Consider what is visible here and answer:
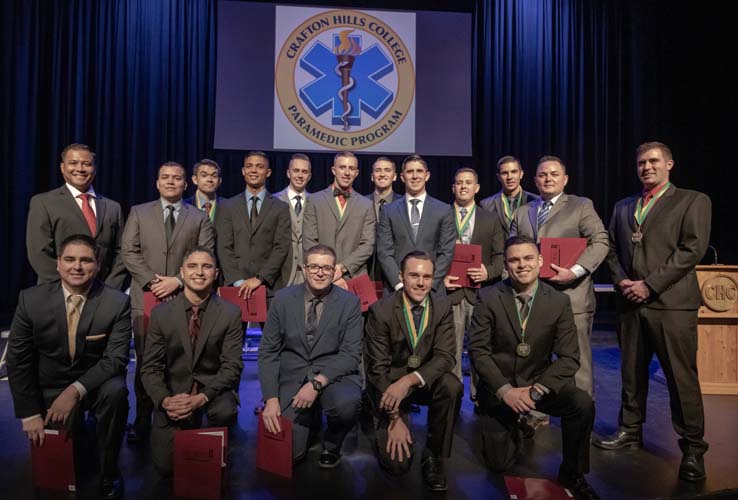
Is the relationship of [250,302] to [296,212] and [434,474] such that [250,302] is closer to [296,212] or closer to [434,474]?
[296,212]

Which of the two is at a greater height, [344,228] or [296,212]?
[296,212]

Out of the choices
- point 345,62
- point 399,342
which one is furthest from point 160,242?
point 345,62

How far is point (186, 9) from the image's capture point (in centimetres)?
676

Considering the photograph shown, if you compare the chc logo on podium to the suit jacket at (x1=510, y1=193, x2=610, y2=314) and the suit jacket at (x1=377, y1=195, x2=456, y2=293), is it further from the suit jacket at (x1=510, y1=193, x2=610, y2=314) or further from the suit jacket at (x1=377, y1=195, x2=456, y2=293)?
the suit jacket at (x1=510, y1=193, x2=610, y2=314)

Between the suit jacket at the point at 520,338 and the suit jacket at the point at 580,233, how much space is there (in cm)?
56

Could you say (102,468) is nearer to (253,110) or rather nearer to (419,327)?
(419,327)

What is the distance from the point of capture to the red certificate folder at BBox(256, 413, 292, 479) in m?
2.56

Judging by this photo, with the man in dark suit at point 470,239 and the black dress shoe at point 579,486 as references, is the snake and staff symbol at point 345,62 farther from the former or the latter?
the black dress shoe at point 579,486

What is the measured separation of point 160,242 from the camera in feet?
11.1

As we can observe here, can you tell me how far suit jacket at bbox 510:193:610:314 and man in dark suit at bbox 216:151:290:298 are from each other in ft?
5.89

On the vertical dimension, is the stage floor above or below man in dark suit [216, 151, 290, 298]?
below

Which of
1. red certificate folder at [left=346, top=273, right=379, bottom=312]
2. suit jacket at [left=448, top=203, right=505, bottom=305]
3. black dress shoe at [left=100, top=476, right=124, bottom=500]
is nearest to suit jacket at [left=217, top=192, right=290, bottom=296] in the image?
red certificate folder at [left=346, top=273, right=379, bottom=312]

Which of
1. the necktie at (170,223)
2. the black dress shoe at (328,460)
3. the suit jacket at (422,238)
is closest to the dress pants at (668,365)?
the suit jacket at (422,238)

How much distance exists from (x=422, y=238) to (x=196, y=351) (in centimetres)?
168
